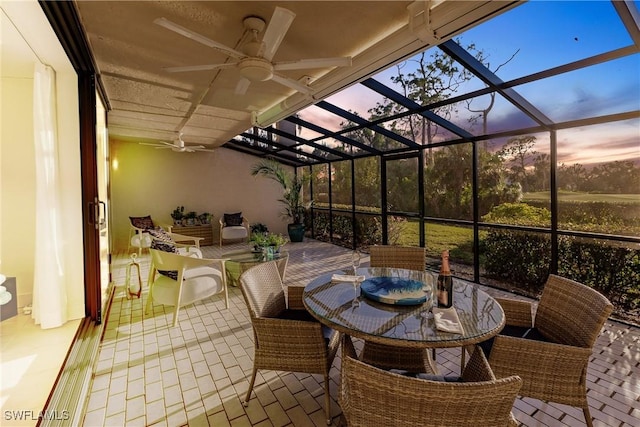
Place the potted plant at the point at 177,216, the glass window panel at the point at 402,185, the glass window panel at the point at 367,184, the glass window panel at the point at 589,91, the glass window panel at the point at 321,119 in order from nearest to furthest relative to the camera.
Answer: the glass window panel at the point at 589,91 < the glass window panel at the point at 321,119 < the glass window panel at the point at 402,185 < the glass window panel at the point at 367,184 < the potted plant at the point at 177,216

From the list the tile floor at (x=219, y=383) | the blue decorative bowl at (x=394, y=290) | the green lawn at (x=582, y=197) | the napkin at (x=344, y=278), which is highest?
the green lawn at (x=582, y=197)

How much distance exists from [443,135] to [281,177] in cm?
425

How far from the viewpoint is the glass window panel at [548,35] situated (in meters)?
2.29

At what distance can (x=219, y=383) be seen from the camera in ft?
7.43

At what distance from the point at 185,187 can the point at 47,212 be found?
227 inches

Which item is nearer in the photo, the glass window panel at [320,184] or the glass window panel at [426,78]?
the glass window panel at [426,78]

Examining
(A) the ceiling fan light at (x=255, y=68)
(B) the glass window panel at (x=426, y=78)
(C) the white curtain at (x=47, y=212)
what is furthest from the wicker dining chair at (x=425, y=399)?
(B) the glass window panel at (x=426, y=78)

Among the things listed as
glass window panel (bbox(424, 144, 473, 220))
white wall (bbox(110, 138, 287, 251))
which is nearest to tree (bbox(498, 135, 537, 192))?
glass window panel (bbox(424, 144, 473, 220))

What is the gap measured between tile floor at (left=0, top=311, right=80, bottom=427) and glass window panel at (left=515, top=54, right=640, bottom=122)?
4787 millimetres

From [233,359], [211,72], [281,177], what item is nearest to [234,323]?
[233,359]

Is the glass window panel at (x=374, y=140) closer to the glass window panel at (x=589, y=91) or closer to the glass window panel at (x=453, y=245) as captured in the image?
the glass window panel at (x=453, y=245)

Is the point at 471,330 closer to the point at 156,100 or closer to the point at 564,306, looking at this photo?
the point at 564,306

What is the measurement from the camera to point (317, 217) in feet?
29.6

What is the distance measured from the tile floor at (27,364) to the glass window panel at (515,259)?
500 centimetres
